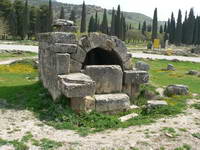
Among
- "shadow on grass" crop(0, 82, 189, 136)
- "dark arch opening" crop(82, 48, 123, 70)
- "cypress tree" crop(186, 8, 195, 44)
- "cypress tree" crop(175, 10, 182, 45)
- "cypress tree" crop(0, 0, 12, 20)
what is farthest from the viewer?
"cypress tree" crop(175, 10, 182, 45)

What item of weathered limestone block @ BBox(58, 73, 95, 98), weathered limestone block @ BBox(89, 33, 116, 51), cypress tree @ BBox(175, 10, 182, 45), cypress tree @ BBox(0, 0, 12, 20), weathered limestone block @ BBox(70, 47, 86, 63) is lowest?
weathered limestone block @ BBox(58, 73, 95, 98)

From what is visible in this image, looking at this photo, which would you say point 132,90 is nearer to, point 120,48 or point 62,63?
point 120,48

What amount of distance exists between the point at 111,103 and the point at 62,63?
7.16 ft

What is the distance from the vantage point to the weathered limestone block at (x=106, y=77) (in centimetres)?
1037

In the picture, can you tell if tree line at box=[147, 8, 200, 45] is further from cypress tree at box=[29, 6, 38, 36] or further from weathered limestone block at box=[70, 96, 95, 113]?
weathered limestone block at box=[70, 96, 95, 113]

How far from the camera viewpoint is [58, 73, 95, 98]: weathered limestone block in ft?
28.6

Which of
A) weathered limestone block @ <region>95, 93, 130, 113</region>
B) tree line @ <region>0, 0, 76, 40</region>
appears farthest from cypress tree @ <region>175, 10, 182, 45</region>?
weathered limestone block @ <region>95, 93, 130, 113</region>

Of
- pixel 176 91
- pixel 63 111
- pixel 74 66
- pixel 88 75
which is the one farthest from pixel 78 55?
pixel 176 91

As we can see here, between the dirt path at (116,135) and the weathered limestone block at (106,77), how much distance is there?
8.34 ft

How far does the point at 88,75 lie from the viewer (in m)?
10.3

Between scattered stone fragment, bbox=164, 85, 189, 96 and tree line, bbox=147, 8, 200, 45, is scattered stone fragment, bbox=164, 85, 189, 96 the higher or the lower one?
the lower one

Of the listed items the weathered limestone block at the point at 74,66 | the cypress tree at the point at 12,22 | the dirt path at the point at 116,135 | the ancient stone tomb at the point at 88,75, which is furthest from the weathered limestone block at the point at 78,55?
the cypress tree at the point at 12,22

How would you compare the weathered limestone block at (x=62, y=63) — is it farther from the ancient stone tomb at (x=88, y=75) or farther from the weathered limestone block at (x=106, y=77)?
the weathered limestone block at (x=106, y=77)

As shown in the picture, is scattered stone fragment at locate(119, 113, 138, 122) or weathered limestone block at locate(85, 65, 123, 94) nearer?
scattered stone fragment at locate(119, 113, 138, 122)
